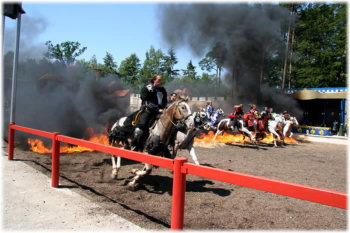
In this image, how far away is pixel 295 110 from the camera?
81.3 feet

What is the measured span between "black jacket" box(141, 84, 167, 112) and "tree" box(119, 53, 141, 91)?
55448mm

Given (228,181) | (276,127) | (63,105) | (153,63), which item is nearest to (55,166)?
(228,181)

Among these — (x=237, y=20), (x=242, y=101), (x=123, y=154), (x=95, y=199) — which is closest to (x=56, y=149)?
(x=95, y=199)

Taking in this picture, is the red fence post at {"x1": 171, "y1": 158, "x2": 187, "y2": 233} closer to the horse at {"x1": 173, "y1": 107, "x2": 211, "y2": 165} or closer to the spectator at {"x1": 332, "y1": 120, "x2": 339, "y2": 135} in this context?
the horse at {"x1": 173, "y1": 107, "x2": 211, "y2": 165}

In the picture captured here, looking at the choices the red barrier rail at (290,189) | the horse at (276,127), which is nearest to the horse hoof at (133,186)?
the red barrier rail at (290,189)

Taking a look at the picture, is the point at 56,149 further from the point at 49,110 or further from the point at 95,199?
the point at 49,110

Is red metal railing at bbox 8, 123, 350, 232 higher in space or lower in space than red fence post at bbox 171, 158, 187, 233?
higher

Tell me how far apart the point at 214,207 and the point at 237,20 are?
1077 inches

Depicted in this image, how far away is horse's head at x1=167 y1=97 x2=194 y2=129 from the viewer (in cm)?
497

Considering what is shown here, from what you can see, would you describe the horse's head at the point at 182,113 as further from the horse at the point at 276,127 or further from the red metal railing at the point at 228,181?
the horse at the point at 276,127

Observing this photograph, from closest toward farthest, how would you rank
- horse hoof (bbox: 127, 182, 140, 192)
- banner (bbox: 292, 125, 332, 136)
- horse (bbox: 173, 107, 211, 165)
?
1. horse hoof (bbox: 127, 182, 140, 192)
2. horse (bbox: 173, 107, 211, 165)
3. banner (bbox: 292, 125, 332, 136)

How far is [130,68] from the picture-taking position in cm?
6238

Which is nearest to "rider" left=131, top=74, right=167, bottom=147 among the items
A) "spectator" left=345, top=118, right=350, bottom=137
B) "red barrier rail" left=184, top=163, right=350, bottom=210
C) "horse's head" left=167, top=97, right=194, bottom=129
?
"horse's head" left=167, top=97, right=194, bottom=129

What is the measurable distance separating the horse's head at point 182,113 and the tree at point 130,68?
55864mm
